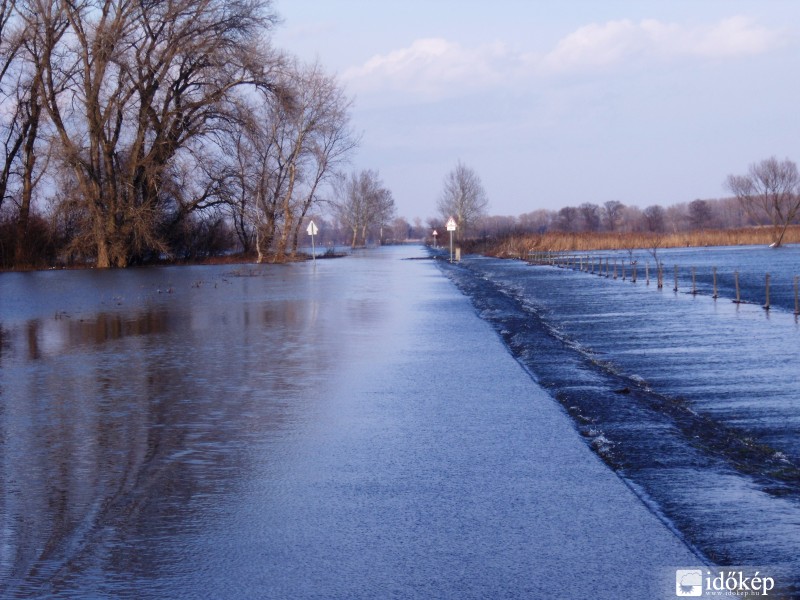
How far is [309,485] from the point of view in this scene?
6.41 m

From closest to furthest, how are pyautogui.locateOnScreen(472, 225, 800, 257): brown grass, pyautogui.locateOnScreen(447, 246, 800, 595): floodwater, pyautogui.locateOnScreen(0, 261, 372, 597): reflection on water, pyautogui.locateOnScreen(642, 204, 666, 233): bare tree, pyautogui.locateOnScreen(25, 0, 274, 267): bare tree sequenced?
pyautogui.locateOnScreen(0, 261, 372, 597): reflection on water → pyautogui.locateOnScreen(447, 246, 800, 595): floodwater → pyautogui.locateOnScreen(25, 0, 274, 267): bare tree → pyautogui.locateOnScreen(472, 225, 800, 257): brown grass → pyautogui.locateOnScreen(642, 204, 666, 233): bare tree

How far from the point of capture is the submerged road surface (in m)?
4.64

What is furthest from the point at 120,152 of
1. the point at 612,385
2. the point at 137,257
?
the point at 612,385

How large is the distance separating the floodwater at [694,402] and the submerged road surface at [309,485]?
36cm

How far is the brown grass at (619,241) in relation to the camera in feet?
254

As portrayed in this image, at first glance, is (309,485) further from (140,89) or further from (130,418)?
(140,89)

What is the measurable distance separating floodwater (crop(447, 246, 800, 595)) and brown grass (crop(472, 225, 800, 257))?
177 ft

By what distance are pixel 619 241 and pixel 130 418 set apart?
77.8 metres

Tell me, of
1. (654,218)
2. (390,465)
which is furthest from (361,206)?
(390,465)

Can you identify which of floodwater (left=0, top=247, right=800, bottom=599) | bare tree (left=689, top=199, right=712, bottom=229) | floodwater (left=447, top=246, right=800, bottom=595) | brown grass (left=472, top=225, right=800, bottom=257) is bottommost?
floodwater (left=447, top=246, right=800, bottom=595)

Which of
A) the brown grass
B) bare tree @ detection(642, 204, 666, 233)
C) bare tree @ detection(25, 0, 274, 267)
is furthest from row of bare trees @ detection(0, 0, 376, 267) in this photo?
bare tree @ detection(642, 204, 666, 233)

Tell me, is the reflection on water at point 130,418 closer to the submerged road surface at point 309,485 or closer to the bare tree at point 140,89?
the submerged road surface at point 309,485

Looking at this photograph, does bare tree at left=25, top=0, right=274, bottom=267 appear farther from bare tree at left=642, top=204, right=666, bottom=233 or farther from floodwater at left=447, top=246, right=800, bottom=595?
bare tree at left=642, top=204, right=666, bottom=233

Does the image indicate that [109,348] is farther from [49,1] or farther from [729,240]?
[729,240]
